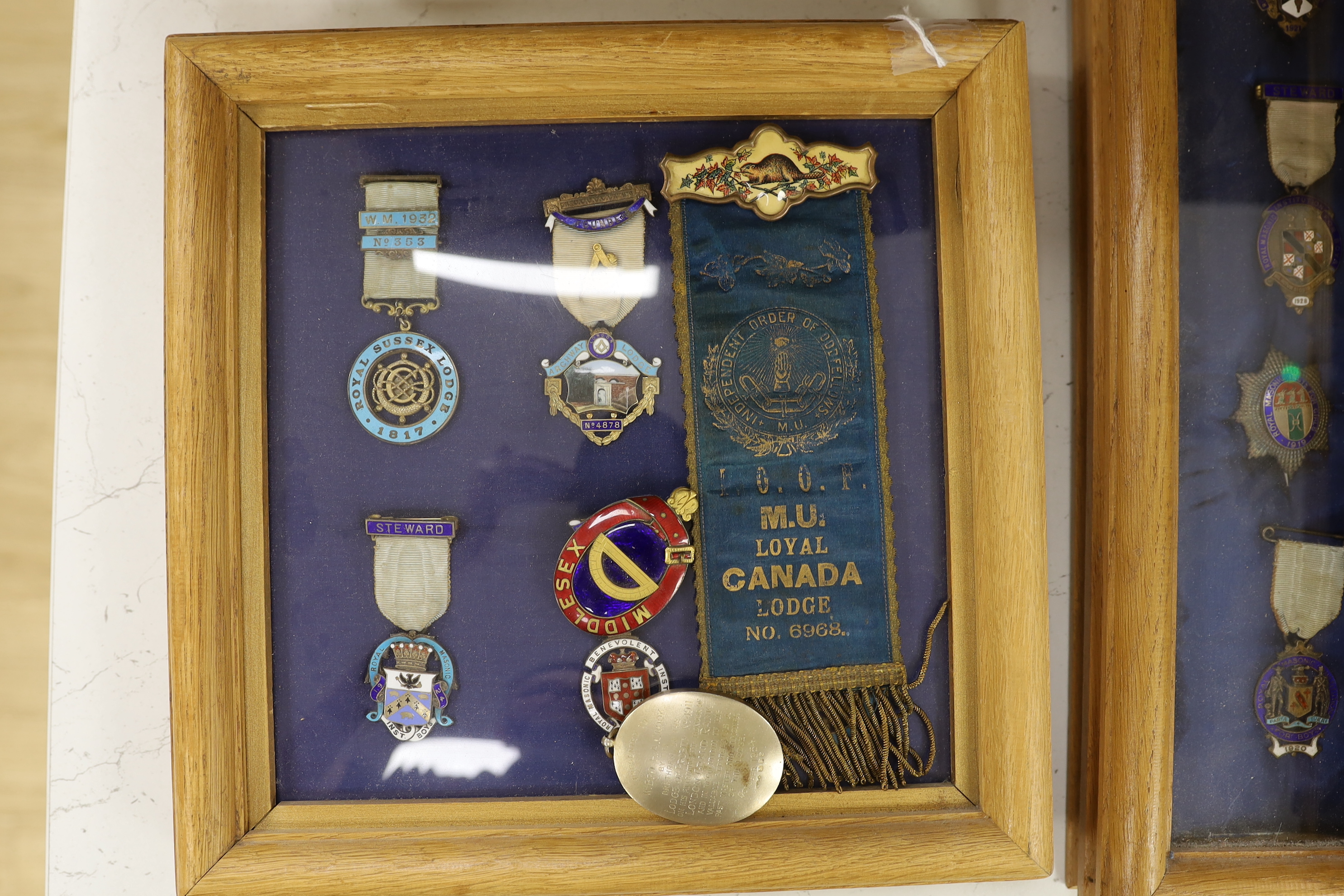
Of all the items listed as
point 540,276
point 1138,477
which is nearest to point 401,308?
point 540,276

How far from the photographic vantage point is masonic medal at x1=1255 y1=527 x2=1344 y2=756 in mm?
686

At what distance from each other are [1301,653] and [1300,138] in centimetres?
47

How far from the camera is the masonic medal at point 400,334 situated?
668 millimetres

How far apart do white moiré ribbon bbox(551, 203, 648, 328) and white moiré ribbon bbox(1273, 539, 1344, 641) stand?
0.64 meters

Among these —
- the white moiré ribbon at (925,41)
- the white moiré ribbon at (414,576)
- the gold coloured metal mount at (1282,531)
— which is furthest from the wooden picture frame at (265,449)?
the gold coloured metal mount at (1282,531)

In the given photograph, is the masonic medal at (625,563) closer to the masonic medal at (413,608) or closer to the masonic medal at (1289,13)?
the masonic medal at (413,608)

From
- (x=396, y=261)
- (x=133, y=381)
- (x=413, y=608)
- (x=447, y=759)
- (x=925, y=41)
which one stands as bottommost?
(x=447, y=759)

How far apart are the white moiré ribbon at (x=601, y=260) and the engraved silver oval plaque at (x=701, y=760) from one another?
36cm

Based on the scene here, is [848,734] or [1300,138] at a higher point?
[1300,138]

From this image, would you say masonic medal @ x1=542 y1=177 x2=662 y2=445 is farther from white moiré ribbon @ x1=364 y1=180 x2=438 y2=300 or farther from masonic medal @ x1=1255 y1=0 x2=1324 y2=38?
masonic medal @ x1=1255 y1=0 x2=1324 y2=38

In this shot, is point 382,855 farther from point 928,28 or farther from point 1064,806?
point 928,28

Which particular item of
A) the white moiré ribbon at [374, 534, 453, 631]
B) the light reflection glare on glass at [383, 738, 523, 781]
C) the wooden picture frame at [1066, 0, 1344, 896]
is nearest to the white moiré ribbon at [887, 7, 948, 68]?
the wooden picture frame at [1066, 0, 1344, 896]

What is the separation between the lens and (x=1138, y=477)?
25.4 inches

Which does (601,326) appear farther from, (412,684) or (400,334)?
(412,684)
